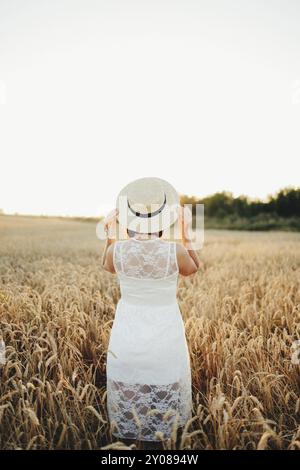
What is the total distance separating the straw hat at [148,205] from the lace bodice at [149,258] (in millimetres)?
78

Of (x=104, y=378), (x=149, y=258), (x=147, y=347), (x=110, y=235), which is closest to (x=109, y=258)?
(x=110, y=235)

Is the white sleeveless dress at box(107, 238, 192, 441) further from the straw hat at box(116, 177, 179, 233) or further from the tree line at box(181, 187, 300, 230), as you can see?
the tree line at box(181, 187, 300, 230)

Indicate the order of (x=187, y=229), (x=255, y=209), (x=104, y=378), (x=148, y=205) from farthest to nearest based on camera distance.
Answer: (x=255, y=209), (x=104, y=378), (x=187, y=229), (x=148, y=205)

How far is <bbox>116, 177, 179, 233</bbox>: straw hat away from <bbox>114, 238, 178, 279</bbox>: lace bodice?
0.08 metres

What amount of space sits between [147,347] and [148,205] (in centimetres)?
76

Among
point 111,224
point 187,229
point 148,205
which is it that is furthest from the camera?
point 111,224

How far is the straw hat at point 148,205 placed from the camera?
193 cm

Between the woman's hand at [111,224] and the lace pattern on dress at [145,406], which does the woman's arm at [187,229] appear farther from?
the lace pattern on dress at [145,406]

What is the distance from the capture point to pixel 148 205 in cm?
193

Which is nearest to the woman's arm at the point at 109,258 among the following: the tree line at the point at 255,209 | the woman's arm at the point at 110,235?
the woman's arm at the point at 110,235

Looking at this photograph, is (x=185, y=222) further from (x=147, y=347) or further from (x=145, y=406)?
(x=145, y=406)
